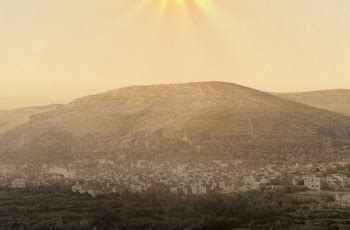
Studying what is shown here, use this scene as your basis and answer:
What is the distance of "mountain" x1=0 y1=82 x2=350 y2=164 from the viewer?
90.4 m

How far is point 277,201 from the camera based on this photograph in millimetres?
49438

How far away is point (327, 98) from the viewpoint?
6540 inches

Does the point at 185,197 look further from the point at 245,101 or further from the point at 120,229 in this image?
the point at 245,101

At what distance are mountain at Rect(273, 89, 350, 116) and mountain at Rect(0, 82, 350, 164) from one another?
37.2 m

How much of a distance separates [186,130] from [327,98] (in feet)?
251

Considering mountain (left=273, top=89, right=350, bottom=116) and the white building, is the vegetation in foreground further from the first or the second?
mountain (left=273, top=89, right=350, bottom=116)

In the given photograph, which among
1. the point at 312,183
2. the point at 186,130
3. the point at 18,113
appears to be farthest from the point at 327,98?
the point at 312,183

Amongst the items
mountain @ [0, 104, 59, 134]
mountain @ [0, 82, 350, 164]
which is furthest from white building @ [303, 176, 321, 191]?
mountain @ [0, 104, 59, 134]

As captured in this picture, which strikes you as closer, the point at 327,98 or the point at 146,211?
the point at 146,211

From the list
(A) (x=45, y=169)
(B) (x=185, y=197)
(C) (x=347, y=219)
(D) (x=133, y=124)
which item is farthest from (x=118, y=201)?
(D) (x=133, y=124)

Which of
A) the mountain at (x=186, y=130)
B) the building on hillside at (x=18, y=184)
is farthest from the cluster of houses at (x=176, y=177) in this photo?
the mountain at (x=186, y=130)

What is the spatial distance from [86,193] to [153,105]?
60.7 meters

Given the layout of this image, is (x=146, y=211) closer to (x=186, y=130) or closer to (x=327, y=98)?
(x=186, y=130)

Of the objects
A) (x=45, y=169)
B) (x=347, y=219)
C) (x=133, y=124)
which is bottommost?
(x=347, y=219)
